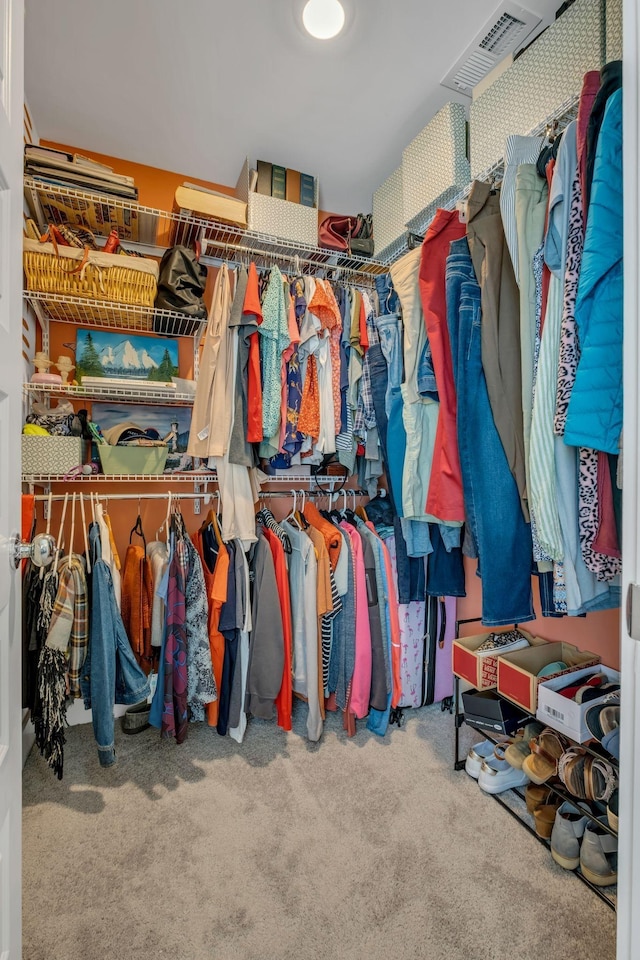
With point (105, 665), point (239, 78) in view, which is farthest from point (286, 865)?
point (239, 78)

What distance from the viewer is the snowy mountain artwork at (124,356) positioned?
225 centimetres

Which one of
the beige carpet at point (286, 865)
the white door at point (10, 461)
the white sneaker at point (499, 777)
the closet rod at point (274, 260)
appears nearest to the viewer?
the white door at point (10, 461)

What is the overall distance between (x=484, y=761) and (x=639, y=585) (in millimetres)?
1544

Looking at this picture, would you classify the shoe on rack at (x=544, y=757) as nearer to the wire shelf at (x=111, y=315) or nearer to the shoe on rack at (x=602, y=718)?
the shoe on rack at (x=602, y=718)

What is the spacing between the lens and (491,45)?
174 cm

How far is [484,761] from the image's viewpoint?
182 centimetres

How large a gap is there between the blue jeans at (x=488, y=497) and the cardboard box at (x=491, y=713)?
648 mm

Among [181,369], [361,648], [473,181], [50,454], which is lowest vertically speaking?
[361,648]

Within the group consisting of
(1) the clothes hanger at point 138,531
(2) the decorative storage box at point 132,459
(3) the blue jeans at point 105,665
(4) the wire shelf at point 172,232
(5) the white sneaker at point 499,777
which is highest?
(4) the wire shelf at point 172,232

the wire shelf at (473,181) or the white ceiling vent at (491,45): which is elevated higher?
the white ceiling vent at (491,45)

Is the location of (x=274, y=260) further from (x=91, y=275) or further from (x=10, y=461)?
(x=10, y=461)

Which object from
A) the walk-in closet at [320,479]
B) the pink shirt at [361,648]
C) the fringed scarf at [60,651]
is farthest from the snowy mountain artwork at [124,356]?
the pink shirt at [361,648]

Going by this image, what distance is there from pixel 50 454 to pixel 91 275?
2.52ft

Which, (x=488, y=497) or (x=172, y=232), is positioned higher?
(x=172, y=232)
